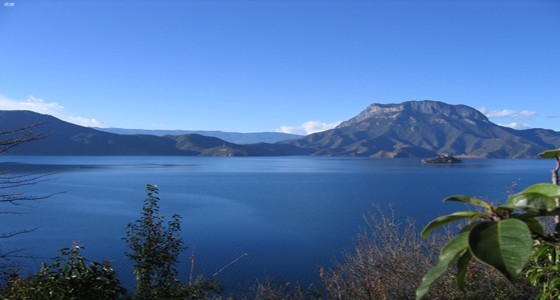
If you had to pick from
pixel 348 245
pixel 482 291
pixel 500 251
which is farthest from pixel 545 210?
pixel 348 245

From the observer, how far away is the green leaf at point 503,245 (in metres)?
0.61

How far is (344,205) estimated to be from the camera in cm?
3875

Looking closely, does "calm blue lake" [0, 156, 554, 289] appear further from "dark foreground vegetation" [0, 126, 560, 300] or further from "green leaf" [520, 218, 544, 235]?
"green leaf" [520, 218, 544, 235]

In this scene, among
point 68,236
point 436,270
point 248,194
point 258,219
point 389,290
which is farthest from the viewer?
point 248,194

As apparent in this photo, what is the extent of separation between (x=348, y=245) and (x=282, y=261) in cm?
472

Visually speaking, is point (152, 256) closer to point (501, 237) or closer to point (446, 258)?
point (446, 258)

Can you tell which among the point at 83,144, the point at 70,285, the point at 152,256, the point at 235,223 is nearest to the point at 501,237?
the point at 70,285

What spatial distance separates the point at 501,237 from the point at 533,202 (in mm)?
260

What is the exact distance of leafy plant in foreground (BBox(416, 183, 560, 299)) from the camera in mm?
623

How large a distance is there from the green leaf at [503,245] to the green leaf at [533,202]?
5.9 inches

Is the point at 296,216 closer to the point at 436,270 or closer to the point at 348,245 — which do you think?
the point at 348,245

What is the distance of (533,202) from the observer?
0.87 meters

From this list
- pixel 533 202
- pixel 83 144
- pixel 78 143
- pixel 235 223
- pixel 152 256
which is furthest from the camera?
pixel 83 144

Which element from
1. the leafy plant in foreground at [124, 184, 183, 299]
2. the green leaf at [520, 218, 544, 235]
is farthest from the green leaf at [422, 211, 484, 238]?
the leafy plant in foreground at [124, 184, 183, 299]
